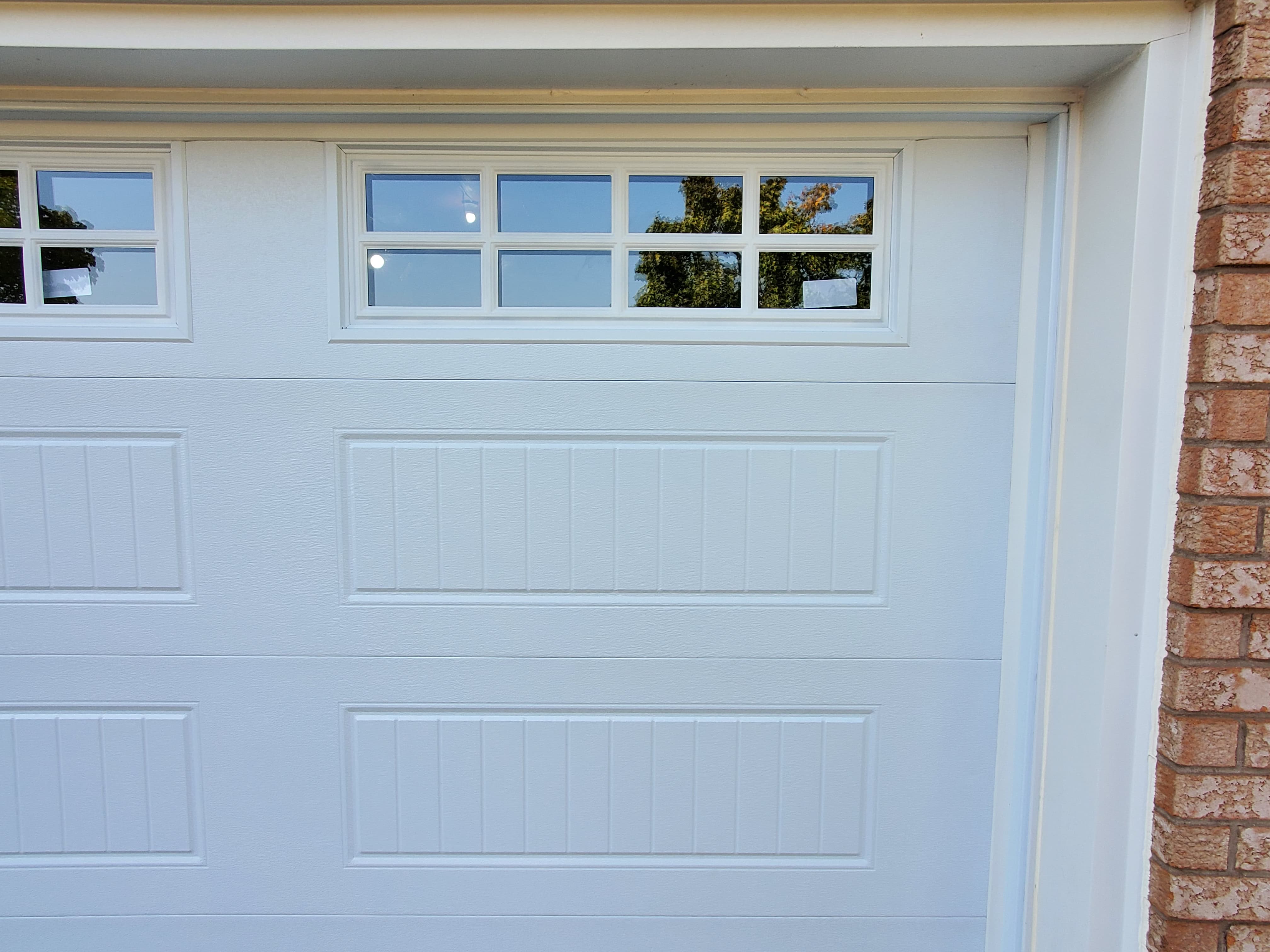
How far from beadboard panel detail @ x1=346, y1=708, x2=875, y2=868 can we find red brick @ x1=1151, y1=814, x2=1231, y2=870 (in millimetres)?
567

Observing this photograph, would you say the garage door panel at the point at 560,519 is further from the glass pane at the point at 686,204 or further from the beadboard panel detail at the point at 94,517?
the glass pane at the point at 686,204

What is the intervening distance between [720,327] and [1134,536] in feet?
2.99

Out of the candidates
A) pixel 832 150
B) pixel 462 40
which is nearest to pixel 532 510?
pixel 462 40

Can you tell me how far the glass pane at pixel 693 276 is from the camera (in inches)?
63.2

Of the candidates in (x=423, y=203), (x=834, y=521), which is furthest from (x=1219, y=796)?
(x=423, y=203)

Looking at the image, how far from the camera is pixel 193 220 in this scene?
1.55 metres

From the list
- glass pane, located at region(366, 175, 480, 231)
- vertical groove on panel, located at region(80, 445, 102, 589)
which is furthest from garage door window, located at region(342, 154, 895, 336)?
vertical groove on panel, located at region(80, 445, 102, 589)

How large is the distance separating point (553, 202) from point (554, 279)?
172 mm

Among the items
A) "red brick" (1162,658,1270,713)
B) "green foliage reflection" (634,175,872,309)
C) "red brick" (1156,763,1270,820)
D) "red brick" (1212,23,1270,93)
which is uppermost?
"red brick" (1212,23,1270,93)

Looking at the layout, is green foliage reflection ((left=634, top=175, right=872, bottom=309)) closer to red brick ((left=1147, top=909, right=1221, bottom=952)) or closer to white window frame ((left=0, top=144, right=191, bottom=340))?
white window frame ((left=0, top=144, right=191, bottom=340))

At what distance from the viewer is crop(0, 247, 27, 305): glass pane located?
1.58 metres

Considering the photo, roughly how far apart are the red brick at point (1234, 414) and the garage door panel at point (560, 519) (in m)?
0.39

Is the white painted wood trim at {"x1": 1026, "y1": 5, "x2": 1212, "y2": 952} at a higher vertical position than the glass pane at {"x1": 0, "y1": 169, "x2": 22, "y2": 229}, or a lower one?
lower

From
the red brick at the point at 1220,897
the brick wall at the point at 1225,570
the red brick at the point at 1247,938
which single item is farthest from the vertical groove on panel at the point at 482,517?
the red brick at the point at 1247,938
